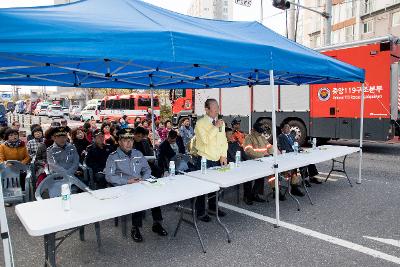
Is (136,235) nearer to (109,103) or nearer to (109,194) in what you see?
(109,194)

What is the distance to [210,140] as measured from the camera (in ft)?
17.1

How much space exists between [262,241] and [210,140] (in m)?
1.76

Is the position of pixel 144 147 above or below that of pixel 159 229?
above

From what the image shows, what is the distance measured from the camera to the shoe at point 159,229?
453 cm

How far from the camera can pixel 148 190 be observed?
13.0 feet

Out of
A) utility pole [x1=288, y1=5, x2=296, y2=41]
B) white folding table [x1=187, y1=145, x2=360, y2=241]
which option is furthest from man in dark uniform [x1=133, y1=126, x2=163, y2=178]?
utility pole [x1=288, y1=5, x2=296, y2=41]

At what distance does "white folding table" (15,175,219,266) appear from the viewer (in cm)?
291

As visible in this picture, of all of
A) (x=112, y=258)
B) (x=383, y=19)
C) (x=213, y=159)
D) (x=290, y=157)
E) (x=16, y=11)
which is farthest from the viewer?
(x=383, y=19)

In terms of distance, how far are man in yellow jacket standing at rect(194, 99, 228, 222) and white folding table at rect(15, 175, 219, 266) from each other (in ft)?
3.05

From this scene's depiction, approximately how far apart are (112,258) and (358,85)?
1006cm

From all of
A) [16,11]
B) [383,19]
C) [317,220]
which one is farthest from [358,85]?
[383,19]

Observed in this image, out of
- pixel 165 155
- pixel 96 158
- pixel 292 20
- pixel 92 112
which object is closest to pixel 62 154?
pixel 96 158

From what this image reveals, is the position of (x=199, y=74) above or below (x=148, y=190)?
above

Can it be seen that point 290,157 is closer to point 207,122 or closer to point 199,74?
point 207,122
